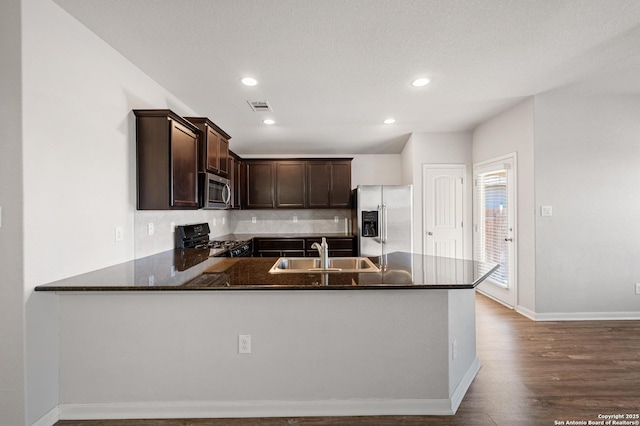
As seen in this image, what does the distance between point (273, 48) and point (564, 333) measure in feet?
12.4

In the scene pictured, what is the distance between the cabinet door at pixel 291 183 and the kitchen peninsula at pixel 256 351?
3580mm

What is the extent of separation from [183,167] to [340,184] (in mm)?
3108

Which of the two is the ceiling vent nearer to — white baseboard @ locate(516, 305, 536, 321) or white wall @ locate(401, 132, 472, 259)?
white wall @ locate(401, 132, 472, 259)

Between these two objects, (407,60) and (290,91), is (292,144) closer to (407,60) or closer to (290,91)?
(290,91)

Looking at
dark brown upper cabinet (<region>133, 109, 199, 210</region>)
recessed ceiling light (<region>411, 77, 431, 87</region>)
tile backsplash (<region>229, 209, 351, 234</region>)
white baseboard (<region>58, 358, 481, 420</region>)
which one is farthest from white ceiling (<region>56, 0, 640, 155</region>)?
white baseboard (<region>58, 358, 481, 420</region>)

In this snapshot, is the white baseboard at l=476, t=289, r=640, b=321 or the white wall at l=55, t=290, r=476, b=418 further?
the white baseboard at l=476, t=289, r=640, b=321

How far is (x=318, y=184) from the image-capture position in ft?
17.6

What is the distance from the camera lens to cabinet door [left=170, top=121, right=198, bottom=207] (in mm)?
2568

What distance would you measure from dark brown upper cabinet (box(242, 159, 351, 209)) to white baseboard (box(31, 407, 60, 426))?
3831 mm

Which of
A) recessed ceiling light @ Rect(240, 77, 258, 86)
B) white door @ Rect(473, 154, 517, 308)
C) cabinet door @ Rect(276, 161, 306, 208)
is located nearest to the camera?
recessed ceiling light @ Rect(240, 77, 258, 86)

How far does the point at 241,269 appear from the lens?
2.17 meters

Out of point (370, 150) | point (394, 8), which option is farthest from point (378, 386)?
point (370, 150)

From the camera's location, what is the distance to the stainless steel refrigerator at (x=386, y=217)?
476 centimetres

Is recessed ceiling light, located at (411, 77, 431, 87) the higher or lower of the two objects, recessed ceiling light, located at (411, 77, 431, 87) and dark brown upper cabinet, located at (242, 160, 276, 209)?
the higher
